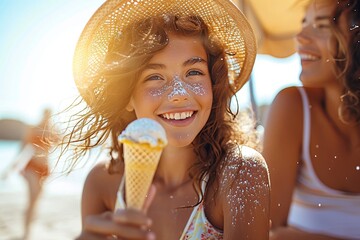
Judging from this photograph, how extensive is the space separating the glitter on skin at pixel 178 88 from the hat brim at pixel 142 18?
1.07 feet

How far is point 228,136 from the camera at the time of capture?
6.72ft

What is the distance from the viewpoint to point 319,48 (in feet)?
7.83

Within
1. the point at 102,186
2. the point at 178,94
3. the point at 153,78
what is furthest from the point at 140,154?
the point at 102,186

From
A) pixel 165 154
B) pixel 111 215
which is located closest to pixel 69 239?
pixel 165 154

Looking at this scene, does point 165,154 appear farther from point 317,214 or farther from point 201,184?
point 317,214

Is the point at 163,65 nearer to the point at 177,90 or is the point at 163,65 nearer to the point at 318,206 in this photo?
the point at 177,90

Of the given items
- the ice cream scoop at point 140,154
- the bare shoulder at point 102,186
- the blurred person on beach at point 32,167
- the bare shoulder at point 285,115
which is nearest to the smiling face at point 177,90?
the bare shoulder at point 102,186

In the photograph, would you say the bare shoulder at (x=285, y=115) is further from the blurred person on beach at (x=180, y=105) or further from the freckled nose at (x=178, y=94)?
the freckled nose at (x=178, y=94)

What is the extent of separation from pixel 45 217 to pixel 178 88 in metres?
4.83

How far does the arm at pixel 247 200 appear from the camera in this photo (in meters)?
1.63

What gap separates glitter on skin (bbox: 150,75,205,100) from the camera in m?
1.75

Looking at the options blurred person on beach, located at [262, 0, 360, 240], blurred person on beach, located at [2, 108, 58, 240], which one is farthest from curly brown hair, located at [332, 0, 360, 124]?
blurred person on beach, located at [2, 108, 58, 240]

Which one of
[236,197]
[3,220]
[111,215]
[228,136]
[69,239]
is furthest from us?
[3,220]

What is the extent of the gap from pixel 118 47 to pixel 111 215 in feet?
3.21
